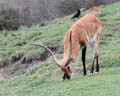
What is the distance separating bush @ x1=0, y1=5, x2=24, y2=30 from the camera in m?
27.5

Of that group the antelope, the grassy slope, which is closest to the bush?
the grassy slope

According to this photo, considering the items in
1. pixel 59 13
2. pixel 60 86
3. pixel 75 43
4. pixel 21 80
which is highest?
pixel 75 43

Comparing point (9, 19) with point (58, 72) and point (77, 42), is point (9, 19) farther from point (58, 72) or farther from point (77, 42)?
point (77, 42)

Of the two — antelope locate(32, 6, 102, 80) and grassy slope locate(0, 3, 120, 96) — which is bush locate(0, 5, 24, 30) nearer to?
grassy slope locate(0, 3, 120, 96)

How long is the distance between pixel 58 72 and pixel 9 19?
60.1ft

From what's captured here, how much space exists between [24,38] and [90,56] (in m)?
6.15

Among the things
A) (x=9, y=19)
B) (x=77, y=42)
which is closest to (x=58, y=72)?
(x=77, y=42)

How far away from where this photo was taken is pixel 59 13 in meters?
34.2

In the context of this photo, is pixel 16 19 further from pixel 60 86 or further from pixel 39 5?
pixel 60 86

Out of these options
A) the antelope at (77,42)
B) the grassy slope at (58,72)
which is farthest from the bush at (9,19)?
the antelope at (77,42)

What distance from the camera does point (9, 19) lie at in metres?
28.0

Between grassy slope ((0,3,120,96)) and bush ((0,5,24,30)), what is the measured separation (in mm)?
8495

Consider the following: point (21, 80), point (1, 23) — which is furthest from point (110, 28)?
point (1, 23)

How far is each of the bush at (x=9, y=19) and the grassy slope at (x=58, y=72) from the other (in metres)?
8.50
